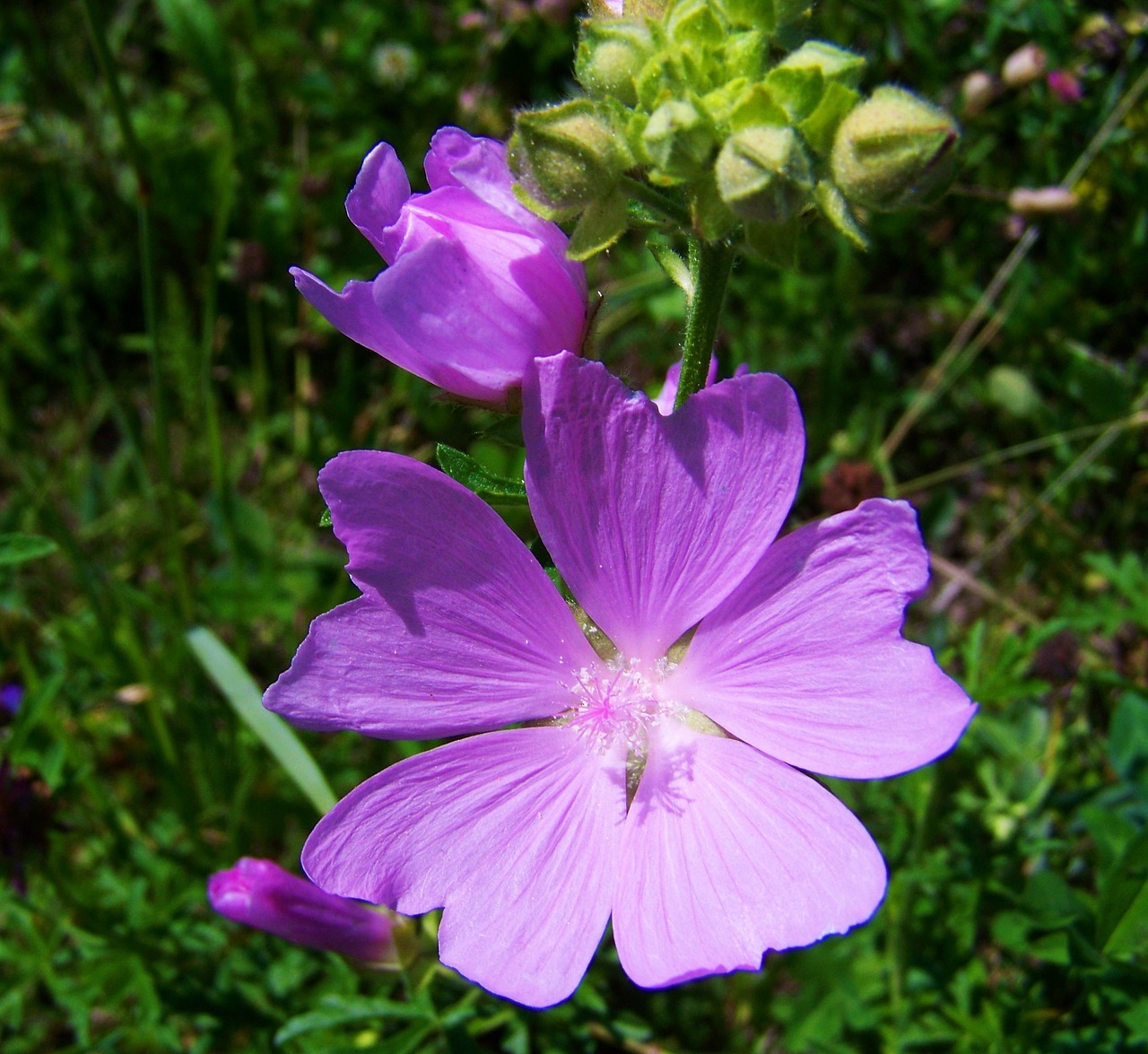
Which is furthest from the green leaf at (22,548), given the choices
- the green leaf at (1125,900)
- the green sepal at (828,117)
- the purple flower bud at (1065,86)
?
the purple flower bud at (1065,86)

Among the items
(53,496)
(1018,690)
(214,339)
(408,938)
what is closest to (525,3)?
(214,339)

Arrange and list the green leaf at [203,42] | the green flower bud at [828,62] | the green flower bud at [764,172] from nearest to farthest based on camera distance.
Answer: the green flower bud at [764,172] → the green flower bud at [828,62] → the green leaf at [203,42]

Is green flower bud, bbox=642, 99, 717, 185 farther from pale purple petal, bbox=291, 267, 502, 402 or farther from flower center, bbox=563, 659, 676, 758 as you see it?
flower center, bbox=563, 659, 676, 758

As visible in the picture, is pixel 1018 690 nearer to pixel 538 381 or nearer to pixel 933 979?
pixel 933 979

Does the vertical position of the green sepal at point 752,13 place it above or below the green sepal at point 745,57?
above

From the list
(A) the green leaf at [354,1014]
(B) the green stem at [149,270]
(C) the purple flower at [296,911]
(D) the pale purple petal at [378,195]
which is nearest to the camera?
(D) the pale purple petal at [378,195]

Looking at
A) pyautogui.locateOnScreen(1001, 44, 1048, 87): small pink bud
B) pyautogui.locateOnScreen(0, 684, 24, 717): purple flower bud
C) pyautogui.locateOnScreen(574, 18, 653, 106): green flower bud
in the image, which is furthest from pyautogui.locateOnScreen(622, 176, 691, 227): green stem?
pyautogui.locateOnScreen(1001, 44, 1048, 87): small pink bud

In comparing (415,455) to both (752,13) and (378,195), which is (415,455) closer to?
(378,195)

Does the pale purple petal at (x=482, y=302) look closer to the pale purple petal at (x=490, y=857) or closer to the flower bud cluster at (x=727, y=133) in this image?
the flower bud cluster at (x=727, y=133)
